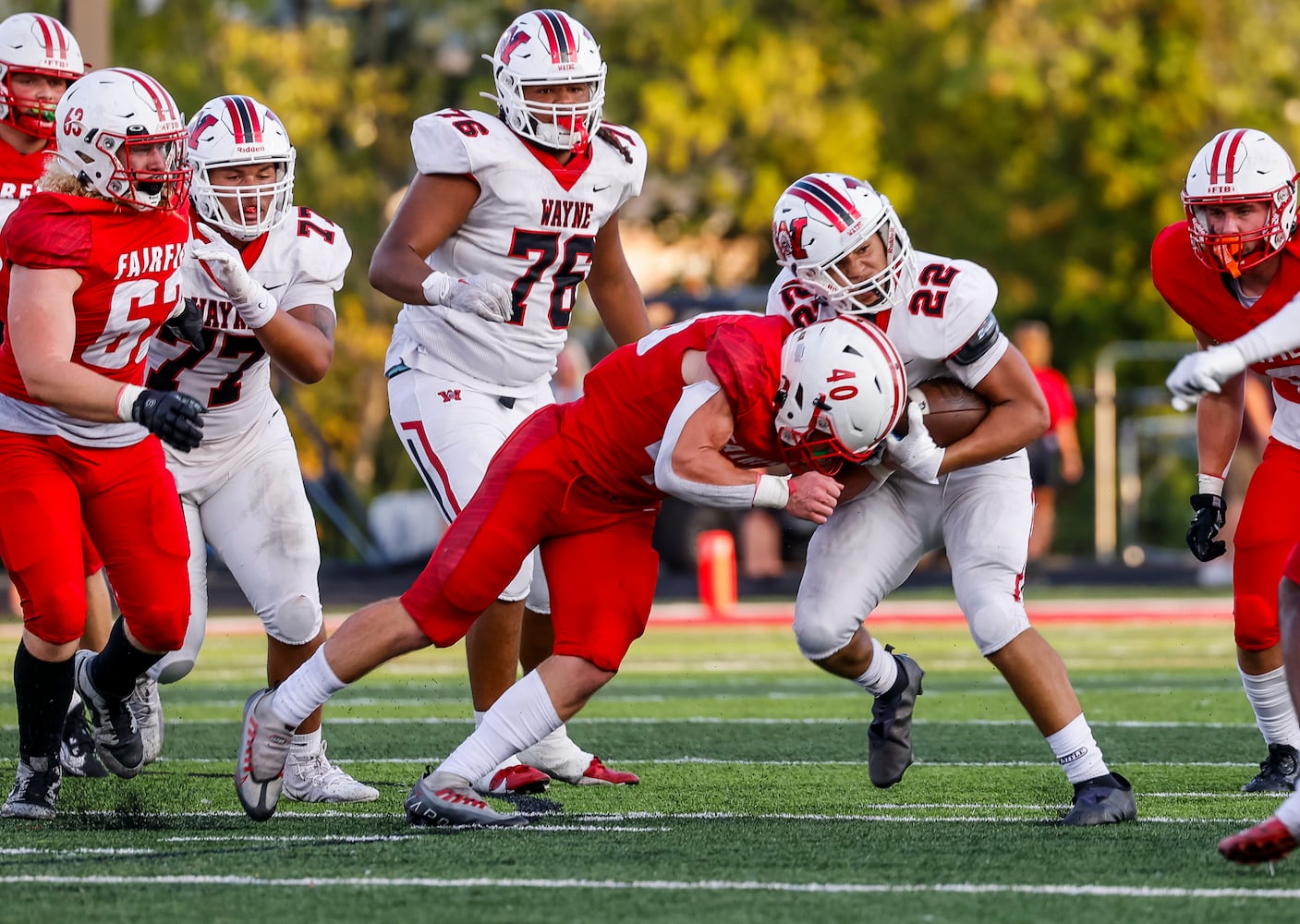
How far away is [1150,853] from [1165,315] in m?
16.4

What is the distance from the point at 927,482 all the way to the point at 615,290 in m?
1.37

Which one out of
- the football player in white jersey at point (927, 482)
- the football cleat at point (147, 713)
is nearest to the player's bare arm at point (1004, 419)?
the football player in white jersey at point (927, 482)

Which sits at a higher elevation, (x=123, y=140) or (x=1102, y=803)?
(x=123, y=140)

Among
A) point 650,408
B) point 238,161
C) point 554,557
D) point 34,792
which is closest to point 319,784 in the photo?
point 34,792

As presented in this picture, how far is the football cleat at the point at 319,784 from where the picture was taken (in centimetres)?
535

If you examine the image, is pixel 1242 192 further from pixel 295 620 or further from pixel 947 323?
pixel 295 620

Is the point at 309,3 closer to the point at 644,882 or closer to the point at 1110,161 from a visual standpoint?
the point at 1110,161

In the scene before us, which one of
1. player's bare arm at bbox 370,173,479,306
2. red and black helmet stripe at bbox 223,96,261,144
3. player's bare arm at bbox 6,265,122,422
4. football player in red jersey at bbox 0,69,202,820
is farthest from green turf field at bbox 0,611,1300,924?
red and black helmet stripe at bbox 223,96,261,144

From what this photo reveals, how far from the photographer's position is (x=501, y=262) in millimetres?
5648

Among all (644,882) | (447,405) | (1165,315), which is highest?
(447,405)

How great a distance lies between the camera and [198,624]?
582 cm

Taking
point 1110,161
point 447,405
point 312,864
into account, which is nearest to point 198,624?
point 447,405

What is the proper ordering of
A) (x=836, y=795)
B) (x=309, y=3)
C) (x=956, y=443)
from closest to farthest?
(x=956, y=443), (x=836, y=795), (x=309, y=3)

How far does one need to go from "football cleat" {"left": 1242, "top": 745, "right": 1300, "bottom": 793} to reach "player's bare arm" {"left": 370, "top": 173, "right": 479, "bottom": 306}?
2.64 m
